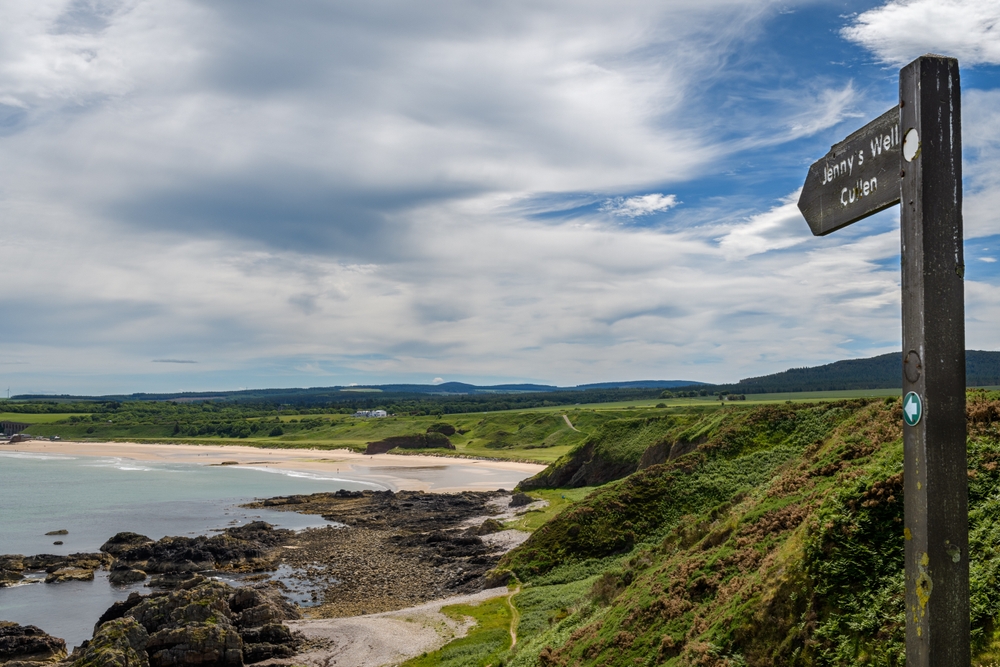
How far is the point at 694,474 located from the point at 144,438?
199 m

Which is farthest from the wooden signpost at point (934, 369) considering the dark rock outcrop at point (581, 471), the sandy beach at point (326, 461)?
the sandy beach at point (326, 461)

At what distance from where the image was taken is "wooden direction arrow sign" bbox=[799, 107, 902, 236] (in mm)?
5109

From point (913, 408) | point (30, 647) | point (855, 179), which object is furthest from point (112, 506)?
point (913, 408)

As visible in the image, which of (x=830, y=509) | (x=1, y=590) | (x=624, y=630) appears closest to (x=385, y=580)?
(x=1, y=590)

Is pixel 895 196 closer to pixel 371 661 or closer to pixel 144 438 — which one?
pixel 371 661

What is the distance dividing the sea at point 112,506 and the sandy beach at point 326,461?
143 cm

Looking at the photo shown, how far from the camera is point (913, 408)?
15.4 feet

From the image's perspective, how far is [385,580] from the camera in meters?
45.9

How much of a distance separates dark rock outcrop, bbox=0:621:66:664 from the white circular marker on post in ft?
128

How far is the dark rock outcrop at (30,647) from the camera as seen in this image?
3103cm

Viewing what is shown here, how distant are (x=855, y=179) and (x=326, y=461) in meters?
139

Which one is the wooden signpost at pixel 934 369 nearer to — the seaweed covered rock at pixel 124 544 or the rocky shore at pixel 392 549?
the rocky shore at pixel 392 549

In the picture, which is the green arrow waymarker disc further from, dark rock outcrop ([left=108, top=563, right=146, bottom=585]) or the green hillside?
dark rock outcrop ([left=108, top=563, right=146, bottom=585])

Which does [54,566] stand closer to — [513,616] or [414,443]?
[513,616]
